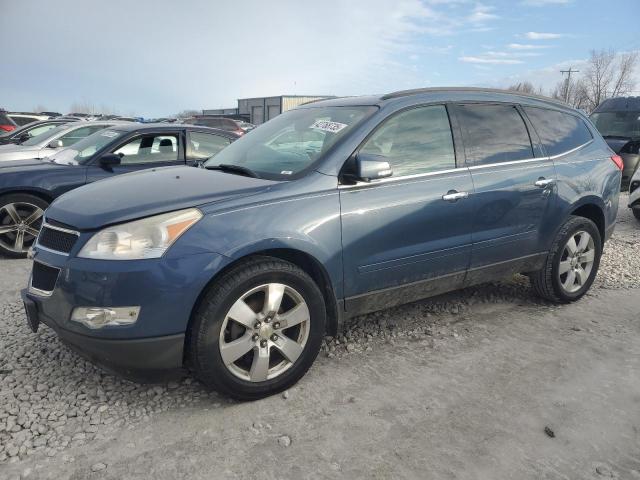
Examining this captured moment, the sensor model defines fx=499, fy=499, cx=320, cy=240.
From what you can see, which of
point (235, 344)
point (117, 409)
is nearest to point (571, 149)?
point (235, 344)

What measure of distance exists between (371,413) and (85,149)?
503cm

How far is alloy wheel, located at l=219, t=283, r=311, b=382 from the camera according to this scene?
2682 mm

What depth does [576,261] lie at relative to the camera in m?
4.40

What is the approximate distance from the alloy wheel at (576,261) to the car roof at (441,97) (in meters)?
1.23

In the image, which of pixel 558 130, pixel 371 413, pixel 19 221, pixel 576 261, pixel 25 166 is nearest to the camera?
pixel 371 413

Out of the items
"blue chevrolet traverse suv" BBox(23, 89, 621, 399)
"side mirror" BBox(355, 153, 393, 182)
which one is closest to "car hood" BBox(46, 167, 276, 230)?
"blue chevrolet traverse suv" BBox(23, 89, 621, 399)

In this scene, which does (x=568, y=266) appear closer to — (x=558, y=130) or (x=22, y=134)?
(x=558, y=130)

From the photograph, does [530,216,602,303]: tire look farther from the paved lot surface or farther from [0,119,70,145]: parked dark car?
[0,119,70,145]: parked dark car

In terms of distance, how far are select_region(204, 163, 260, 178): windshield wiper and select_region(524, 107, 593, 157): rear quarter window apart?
241cm

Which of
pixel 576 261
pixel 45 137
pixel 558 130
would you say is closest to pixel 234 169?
pixel 558 130

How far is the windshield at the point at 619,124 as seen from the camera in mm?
11740

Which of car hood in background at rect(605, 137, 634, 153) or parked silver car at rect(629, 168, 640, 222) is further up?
Result: car hood in background at rect(605, 137, 634, 153)

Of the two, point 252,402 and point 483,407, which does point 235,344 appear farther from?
point 483,407

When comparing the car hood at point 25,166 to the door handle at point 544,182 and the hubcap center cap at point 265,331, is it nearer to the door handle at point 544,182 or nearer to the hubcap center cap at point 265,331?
the hubcap center cap at point 265,331
